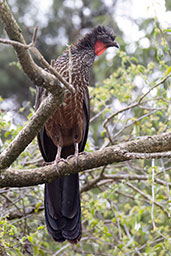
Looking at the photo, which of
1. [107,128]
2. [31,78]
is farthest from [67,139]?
[31,78]

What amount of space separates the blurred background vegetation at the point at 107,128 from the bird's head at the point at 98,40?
0.17 meters

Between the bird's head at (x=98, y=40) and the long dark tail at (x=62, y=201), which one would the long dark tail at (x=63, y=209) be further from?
the bird's head at (x=98, y=40)

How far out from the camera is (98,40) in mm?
4121

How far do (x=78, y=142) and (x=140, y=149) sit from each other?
1.25m

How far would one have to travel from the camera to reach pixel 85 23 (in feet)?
25.8

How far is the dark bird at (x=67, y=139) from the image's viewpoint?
11.2 ft

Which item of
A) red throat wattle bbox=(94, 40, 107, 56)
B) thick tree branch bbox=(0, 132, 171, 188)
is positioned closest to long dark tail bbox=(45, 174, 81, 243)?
thick tree branch bbox=(0, 132, 171, 188)

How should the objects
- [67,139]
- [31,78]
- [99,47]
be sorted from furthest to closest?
[99,47]
[67,139]
[31,78]

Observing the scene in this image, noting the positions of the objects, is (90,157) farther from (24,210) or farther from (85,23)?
(85,23)

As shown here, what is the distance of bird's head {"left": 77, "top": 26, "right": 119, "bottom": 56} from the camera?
4047mm

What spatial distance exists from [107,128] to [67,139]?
0.41 m

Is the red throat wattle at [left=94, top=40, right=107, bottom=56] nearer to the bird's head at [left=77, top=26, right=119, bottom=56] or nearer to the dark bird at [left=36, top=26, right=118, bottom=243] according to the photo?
the bird's head at [left=77, top=26, right=119, bottom=56]

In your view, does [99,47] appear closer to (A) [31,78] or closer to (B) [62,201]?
(B) [62,201]

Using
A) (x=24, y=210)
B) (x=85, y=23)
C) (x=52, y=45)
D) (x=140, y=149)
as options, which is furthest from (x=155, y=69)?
(x=140, y=149)
